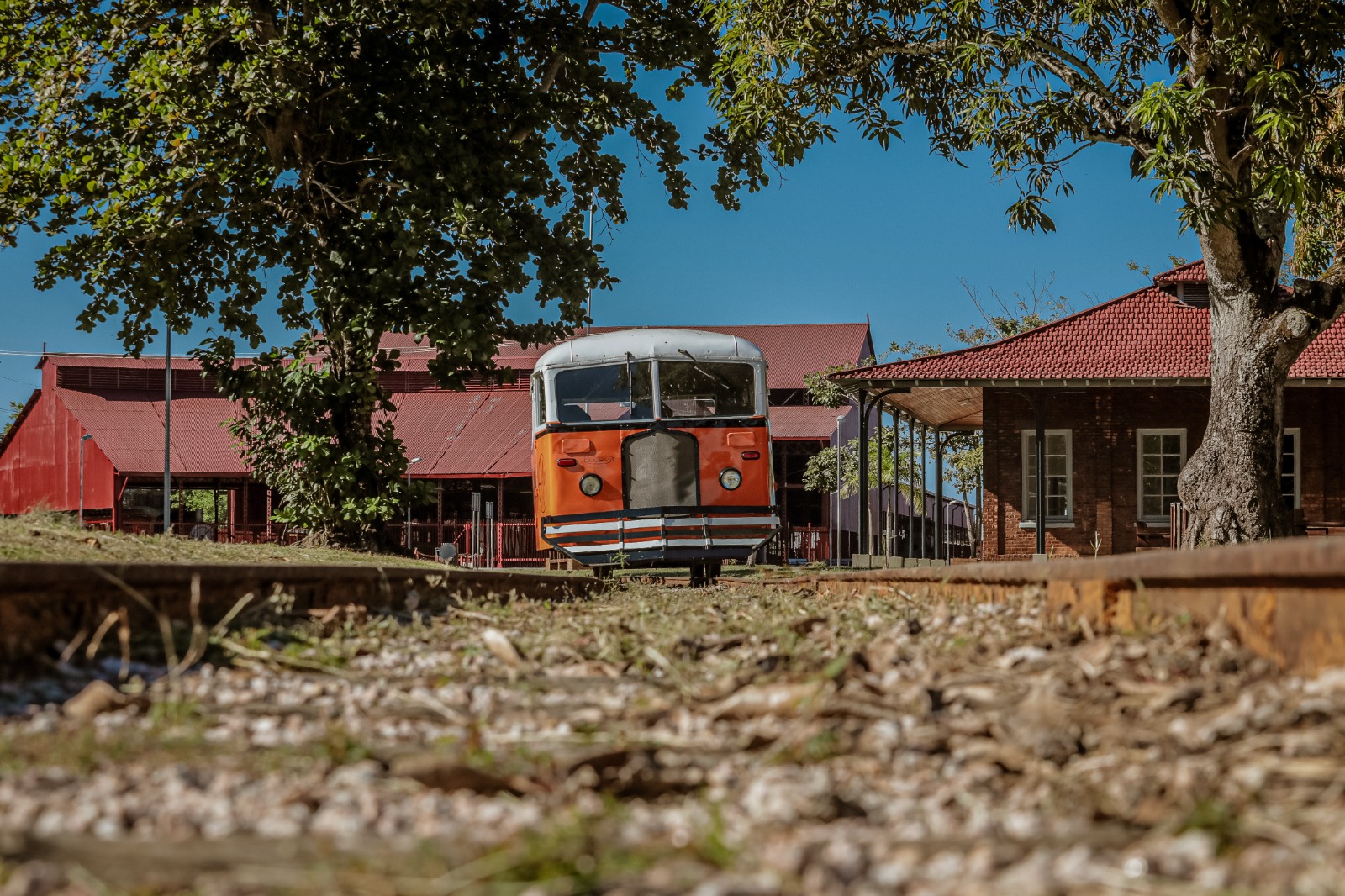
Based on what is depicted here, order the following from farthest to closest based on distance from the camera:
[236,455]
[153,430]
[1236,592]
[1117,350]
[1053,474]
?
[153,430]
[236,455]
[1053,474]
[1117,350]
[1236,592]

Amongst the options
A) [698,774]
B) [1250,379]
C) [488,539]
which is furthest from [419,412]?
[698,774]

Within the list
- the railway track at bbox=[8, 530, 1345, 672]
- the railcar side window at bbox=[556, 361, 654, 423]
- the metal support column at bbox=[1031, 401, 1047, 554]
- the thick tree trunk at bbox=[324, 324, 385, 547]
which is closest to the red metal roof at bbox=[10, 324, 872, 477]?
the metal support column at bbox=[1031, 401, 1047, 554]

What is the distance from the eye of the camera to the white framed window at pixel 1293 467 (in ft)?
74.6

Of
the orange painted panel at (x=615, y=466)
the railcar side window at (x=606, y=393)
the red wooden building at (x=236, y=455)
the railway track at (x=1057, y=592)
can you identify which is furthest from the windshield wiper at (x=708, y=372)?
the red wooden building at (x=236, y=455)

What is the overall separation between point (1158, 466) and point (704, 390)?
Answer: 10861mm

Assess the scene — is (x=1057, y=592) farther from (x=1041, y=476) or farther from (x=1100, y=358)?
(x=1100, y=358)

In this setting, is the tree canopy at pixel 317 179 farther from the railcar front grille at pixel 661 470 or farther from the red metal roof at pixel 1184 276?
the red metal roof at pixel 1184 276

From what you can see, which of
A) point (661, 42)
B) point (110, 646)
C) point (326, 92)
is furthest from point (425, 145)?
point (110, 646)

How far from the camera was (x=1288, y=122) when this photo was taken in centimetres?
1215

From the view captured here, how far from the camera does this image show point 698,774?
8.51 feet

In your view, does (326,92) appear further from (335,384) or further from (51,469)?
(51,469)

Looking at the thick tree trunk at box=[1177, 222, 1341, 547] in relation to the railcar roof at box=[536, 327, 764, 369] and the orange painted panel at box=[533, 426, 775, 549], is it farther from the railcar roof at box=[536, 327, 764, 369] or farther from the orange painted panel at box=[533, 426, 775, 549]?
the railcar roof at box=[536, 327, 764, 369]

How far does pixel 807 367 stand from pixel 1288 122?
31.7 metres

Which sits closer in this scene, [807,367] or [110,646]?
[110,646]
